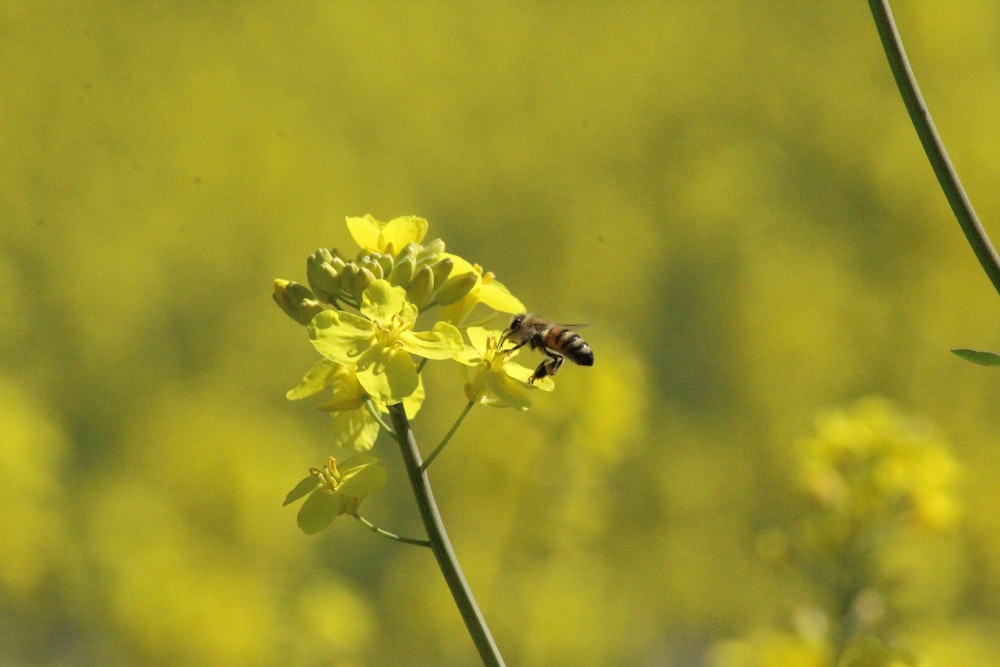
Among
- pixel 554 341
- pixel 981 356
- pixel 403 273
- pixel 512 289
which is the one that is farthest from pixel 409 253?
pixel 512 289

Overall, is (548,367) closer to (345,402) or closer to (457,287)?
(457,287)

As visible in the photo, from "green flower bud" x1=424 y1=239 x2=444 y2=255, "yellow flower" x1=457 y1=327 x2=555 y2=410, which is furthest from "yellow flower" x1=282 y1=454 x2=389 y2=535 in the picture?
"green flower bud" x1=424 y1=239 x2=444 y2=255

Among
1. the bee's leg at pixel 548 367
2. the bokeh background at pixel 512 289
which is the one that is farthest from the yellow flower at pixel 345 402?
the bokeh background at pixel 512 289

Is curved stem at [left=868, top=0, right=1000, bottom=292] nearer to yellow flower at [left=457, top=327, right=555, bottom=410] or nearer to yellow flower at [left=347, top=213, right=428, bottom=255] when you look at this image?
yellow flower at [left=457, top=327, right=555, bottom=410]

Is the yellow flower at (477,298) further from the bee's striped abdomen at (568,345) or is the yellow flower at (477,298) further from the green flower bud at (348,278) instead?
the bee's striped abdomen at (568,345)

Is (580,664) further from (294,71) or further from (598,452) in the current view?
(294,71)

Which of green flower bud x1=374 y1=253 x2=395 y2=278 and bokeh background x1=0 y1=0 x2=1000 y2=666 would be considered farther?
bokeh background x1=0 y1=0 x2=1000 y2=666
